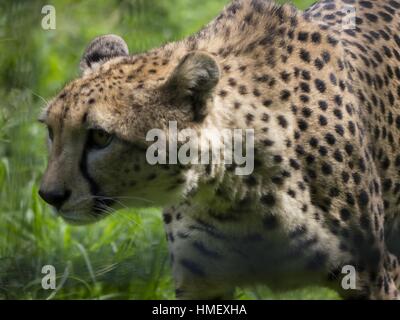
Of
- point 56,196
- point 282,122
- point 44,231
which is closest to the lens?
point 56,196

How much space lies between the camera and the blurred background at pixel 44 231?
4621 millimetres

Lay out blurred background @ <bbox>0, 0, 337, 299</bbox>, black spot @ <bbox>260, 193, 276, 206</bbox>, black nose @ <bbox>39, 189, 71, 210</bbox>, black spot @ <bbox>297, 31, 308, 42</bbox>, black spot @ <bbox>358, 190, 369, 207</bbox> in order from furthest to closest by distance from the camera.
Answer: blurred background @ <bbox>0, 0, 337, 299</bbox>
black spot @ <bbox>297, 31, 308, 42</bbox>
black spot @ <bbox>358, 190, 369, 207</bbox>
black spot @ <bbox>260, 193, 276, 206</bbox>
black nose @ <bbox>39, 189, 71, 210</bbox>

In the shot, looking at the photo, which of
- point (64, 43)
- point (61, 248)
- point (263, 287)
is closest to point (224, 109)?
point (263, 287)

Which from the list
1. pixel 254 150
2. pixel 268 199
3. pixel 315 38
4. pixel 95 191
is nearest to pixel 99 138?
pixel 95 191

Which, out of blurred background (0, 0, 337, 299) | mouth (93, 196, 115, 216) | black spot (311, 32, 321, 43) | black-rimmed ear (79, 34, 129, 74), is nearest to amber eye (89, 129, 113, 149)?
mouth (93, 196, 115, 216)

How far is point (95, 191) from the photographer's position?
3.71 m

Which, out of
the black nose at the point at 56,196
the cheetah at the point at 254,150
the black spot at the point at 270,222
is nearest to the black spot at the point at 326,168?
the cheetah at the point at 254,150

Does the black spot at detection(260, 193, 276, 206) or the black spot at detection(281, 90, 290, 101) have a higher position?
the black spot at detection(281, 90, 290, 101)

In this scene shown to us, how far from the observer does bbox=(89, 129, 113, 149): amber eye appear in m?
3.66

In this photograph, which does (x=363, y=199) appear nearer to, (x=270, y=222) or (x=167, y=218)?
(x=270, y=222)

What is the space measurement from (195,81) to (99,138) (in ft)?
1.24

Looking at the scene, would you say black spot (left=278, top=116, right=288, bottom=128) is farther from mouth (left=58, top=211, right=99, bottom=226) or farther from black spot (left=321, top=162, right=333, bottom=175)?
mouth (left=58, top=211, right=99, bottom=226)

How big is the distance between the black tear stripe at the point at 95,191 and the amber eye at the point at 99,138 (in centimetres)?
3

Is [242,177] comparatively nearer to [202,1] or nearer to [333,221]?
[333,221]
